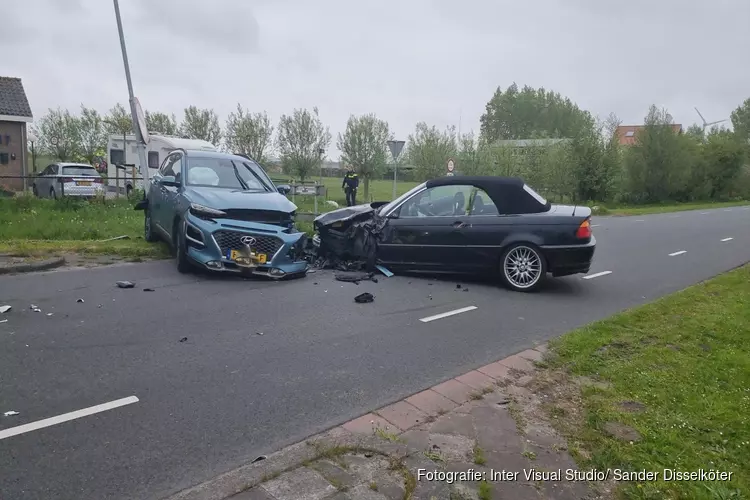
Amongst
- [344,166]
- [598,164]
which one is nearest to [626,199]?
[598,164]

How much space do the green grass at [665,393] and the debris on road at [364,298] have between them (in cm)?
268

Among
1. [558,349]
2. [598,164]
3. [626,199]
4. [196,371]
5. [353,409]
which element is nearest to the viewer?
[353,409]

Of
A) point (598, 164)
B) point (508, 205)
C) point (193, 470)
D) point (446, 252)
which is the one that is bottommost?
point (193, 470)

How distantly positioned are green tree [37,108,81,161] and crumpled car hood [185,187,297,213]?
35054mm

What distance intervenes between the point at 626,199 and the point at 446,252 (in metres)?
38.1

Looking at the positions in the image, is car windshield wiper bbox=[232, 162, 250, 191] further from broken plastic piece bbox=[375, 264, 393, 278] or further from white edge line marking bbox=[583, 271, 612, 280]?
white edge line marking bbox=[583, 271, 612, 280]

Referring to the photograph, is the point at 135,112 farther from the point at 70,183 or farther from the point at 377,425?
the point at 377,425

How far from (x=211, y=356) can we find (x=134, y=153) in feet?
73.0

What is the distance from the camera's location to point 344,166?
38969 millimetres

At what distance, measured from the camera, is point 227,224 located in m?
8.30

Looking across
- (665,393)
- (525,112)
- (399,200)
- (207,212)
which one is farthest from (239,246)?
(525,112)

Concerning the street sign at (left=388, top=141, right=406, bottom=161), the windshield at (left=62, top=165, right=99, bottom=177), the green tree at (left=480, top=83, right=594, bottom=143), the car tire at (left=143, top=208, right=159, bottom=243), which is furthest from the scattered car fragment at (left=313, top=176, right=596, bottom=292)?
the green tree at (left=480, top=83, right=594, bottom=143)

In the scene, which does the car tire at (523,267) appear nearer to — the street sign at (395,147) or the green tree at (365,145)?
the street sign at (395,147)

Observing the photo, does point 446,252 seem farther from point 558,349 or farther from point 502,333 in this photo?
point 558,349
